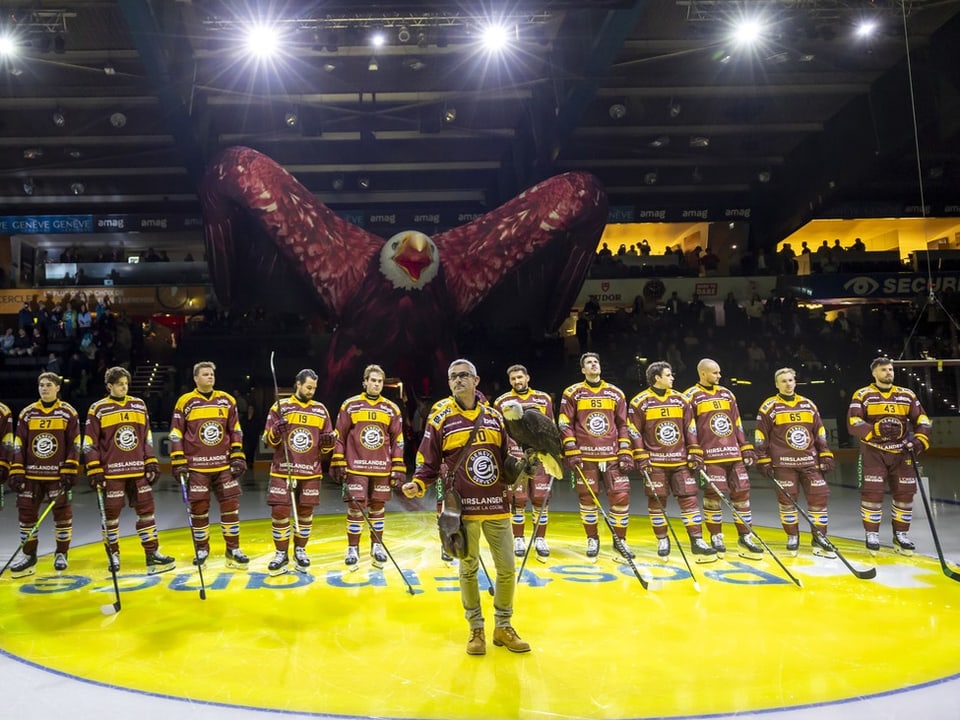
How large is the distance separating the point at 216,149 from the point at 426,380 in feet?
23.5

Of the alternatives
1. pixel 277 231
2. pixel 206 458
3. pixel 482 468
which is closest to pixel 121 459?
pixel 206 458

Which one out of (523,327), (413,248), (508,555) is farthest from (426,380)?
(508,555)

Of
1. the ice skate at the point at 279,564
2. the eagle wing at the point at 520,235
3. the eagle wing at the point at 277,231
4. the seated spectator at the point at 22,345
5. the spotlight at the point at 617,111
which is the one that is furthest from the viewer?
the seated spectator at the point at 22,345

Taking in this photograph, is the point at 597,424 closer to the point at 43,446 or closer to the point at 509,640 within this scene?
the point at 509,640

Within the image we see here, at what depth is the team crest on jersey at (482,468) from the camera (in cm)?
425

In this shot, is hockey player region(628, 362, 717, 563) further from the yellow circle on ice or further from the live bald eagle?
the live bald eagle

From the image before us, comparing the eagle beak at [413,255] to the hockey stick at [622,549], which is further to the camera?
the eagle beak at [413,255]

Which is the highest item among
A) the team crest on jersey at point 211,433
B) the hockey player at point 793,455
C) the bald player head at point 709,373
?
the bald player head at point 709,373

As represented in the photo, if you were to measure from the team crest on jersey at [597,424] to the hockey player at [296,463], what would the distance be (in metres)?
2.29

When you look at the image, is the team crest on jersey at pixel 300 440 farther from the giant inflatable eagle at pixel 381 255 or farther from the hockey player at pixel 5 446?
the giant inflatable eagle at pixel 381 255

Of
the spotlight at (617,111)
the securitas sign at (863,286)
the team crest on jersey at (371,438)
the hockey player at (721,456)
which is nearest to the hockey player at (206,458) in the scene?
the team crest on jersey at (371,438)

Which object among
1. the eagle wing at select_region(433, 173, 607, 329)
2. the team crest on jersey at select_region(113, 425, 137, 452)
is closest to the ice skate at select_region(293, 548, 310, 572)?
the team crest on jersey at select_region(113, 425, 137, 452)

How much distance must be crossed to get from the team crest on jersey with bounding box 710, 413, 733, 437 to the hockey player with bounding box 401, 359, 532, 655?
2832 mm

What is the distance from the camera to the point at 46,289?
20188 millimetres
